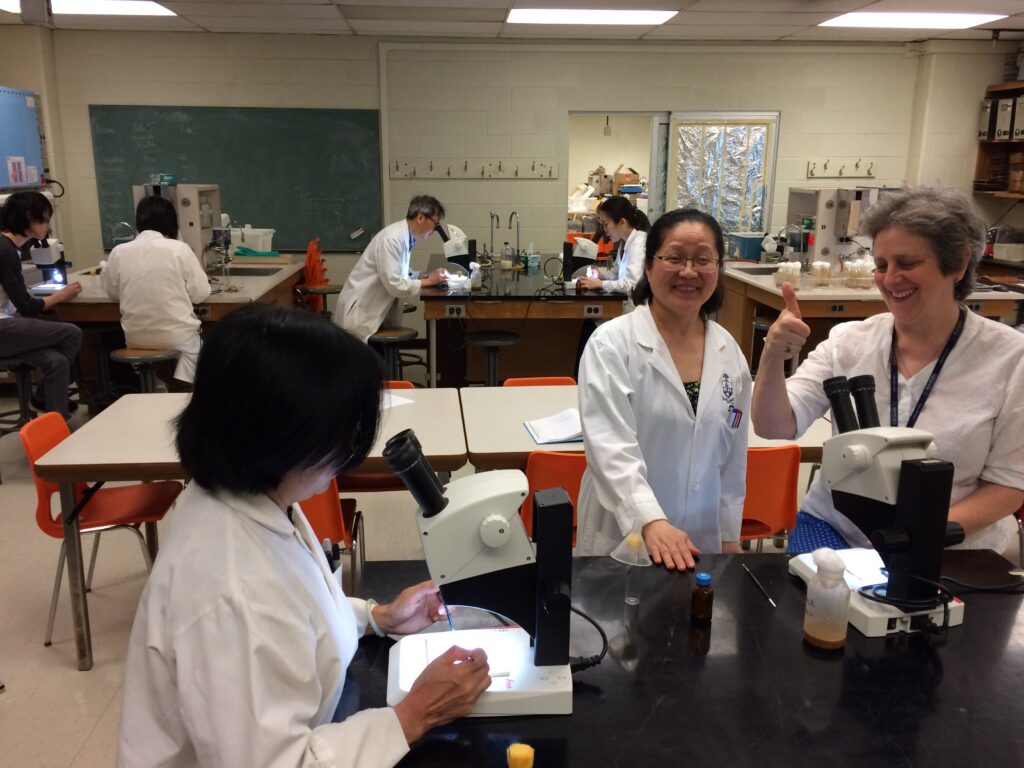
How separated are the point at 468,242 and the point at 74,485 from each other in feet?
12.3

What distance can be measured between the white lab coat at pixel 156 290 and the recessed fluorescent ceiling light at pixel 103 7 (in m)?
2.03

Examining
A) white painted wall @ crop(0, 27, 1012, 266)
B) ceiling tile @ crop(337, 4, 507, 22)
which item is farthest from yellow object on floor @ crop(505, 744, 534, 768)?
white painted wall @ crop(0, 27, 1012, 266)

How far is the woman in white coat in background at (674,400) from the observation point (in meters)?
1.86

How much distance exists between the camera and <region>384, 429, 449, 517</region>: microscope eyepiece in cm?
104

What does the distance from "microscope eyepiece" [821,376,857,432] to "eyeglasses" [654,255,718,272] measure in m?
0.53

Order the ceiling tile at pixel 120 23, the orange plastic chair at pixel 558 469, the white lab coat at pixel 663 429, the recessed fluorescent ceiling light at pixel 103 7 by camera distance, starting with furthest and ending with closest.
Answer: the ceiling tile at pixel 120 23 < the recessed fluorescent ceiling light at pixel 103 7 < the orange plastic chair at pixel 558 469 < the white lab coat at pixel 663 429

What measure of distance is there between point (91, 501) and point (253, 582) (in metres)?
2.05

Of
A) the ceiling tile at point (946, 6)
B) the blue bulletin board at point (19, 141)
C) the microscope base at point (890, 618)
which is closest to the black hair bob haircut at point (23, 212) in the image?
the blue bulletin board at point (19, 141)

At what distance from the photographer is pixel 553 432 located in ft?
Answer: 8.65

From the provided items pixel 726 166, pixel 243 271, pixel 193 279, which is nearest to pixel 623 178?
pixel 726 166

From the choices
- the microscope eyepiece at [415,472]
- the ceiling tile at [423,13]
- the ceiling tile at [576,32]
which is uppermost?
the ceiling tile at [576,32]

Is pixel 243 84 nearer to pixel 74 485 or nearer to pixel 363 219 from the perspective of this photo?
pixel 363 219

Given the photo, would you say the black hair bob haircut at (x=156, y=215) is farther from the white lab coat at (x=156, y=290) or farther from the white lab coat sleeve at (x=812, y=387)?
the white lab coat sleeve at (x=812, y=387)

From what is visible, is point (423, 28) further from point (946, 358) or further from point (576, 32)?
point (946, 358)
